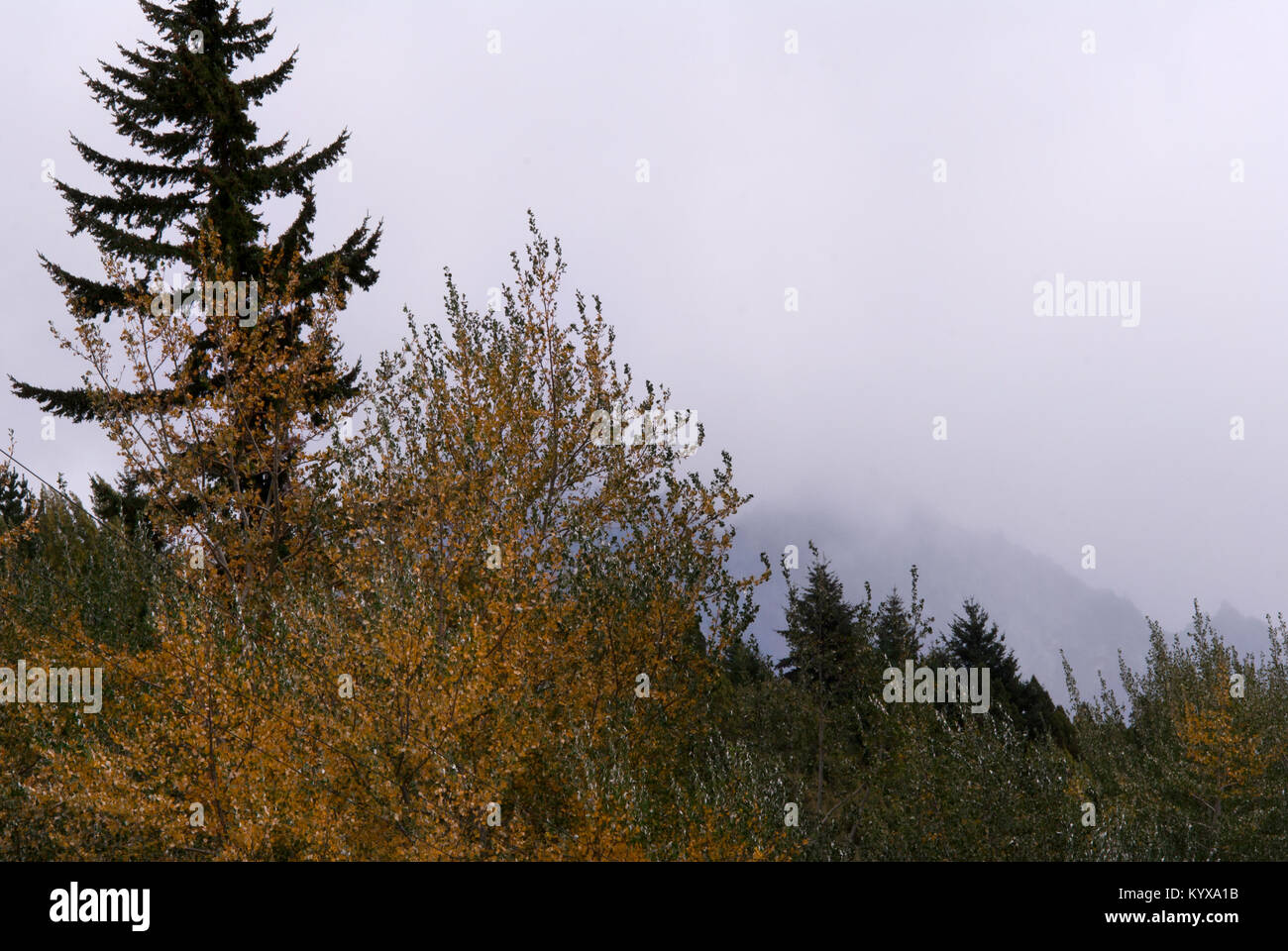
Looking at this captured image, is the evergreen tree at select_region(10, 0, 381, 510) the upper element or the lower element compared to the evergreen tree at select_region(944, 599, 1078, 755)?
upper

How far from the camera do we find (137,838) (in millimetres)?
13625

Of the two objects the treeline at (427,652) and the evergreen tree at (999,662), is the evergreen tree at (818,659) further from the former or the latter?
the evergreen tree at (999,662)

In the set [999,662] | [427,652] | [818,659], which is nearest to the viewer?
[427,652]

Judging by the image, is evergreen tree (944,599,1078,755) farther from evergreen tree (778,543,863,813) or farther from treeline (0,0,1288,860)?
evergreen tree (778,543,863,813)

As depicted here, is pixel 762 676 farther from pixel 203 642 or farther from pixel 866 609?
pixel 203 642

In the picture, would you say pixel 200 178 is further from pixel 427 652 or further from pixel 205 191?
pixel 427 652

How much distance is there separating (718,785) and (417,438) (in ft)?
31.9

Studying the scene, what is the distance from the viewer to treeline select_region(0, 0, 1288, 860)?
12375mm

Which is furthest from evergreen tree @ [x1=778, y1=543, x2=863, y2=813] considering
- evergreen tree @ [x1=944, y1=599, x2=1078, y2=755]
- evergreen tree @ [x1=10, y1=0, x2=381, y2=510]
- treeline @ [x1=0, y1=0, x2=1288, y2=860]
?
evergreen tree @ [x1=944, y1=599, x2=1078, y2=755]

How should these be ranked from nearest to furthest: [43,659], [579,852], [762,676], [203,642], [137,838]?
1. [579,852]
2. [203,642]
3. [137,838]
4. [43,659]
5. [762,676]

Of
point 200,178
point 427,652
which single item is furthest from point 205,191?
point 427,652

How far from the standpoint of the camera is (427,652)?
42.5 ft

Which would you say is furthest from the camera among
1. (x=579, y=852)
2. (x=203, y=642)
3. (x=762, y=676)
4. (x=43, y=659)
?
(x=762, y=676)
